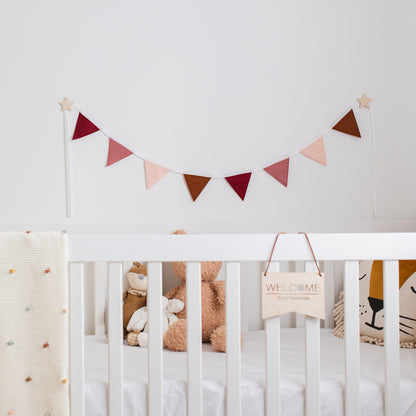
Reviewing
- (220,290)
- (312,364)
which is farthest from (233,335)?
(220,290)

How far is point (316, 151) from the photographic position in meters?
1.70

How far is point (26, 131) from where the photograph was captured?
166 cm

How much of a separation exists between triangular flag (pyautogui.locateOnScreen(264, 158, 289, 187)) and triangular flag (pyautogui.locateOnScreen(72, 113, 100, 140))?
2.08 ft

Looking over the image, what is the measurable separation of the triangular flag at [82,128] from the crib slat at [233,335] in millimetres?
907

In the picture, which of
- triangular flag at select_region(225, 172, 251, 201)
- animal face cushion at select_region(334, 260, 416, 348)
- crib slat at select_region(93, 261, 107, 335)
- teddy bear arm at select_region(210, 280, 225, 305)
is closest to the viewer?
animal face cushion at select_region(334, 260, 416, 348)

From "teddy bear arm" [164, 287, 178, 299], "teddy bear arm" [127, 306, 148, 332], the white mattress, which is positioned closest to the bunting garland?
"teddy bear arm" [164, 287, 178, 299]

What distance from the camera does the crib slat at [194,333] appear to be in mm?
962

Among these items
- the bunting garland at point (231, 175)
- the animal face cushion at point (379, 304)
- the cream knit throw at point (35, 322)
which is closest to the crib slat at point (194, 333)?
the cream knit throw at point (35, 322)

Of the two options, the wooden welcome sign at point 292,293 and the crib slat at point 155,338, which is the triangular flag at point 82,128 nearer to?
the crib slat at point 155,338

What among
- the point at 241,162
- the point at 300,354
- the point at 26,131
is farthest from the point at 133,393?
the point at 26,131

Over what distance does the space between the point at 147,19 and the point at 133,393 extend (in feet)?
4.12

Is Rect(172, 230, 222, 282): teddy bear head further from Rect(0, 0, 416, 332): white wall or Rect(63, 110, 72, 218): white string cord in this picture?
Rect(63, 110, 72, 218): white string cord

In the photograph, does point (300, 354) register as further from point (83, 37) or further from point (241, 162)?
point (83, 37)

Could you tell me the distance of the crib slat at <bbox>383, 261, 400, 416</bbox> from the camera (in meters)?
0.98
